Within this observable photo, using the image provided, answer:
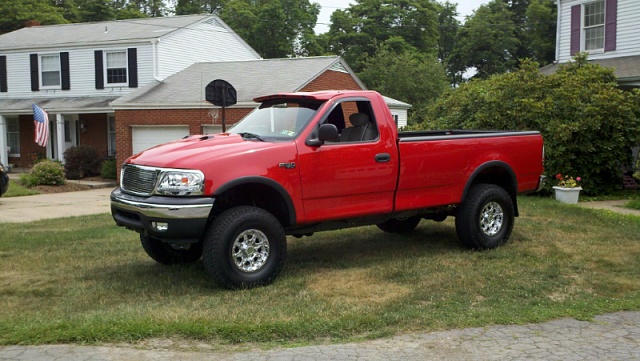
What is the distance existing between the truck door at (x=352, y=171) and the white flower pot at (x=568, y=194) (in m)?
6.76

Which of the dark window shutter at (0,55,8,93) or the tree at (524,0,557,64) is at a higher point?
the tree at (524,0,557,64)

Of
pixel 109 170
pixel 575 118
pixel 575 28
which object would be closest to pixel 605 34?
pixel 575 28

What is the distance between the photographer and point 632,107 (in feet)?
46.0

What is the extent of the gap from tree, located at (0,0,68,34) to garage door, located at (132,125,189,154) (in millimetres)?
20977

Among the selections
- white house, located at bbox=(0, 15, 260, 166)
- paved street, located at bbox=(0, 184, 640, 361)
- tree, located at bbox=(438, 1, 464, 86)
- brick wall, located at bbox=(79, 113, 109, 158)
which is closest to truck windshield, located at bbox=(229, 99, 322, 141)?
paved street, located at bbox=(0, 184, 640, 361)

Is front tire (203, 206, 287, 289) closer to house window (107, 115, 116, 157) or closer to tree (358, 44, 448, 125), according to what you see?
house window (107, 115, 116, 157)

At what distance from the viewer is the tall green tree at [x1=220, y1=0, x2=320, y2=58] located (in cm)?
4488

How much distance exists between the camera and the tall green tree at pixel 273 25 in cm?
4488

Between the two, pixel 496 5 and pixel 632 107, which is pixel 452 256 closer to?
pixel 632 107

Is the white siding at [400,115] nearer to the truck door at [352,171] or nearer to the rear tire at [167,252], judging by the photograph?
the truck door at [352,171]

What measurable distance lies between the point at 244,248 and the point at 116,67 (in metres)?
20.5

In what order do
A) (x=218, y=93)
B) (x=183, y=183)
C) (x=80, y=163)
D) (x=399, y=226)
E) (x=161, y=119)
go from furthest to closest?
1. (x=80, y=163)
2. (x=161, y=119)
3. (x=218, y=93)
4. (x=399, y=226)
5. (x=183, y=183)

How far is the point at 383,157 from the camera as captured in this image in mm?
7344

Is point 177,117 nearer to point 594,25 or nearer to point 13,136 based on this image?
point 13,136
